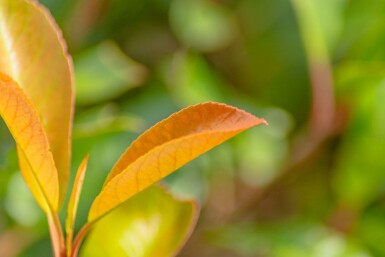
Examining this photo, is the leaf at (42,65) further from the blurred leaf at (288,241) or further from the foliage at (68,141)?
the blurred leaf at (288,241)

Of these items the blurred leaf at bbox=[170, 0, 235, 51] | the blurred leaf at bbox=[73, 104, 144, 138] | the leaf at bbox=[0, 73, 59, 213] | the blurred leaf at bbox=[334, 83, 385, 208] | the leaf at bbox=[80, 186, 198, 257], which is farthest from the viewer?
the blurred leaf at bbox=[170, 0, 235, 51]

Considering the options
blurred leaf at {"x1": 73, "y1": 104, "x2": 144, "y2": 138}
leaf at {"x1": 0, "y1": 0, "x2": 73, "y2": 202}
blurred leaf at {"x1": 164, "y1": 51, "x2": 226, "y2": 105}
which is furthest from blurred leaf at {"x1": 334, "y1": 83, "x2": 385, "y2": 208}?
leaf at {"x1": 0, "y1": 0, "x2": 73, "y2": 202}

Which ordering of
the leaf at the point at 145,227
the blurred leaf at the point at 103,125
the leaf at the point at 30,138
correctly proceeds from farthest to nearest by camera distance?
1. the blurred leaf at the point at 103,125
2. the leaf at the point at 145,227
3. the leaf at the point at 30,138

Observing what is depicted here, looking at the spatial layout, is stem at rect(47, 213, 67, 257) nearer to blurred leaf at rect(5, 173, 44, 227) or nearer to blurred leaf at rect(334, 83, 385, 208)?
blurred leaf at rect(5, 173, 44, 227)

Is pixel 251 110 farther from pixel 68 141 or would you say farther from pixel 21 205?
pixel 68 141

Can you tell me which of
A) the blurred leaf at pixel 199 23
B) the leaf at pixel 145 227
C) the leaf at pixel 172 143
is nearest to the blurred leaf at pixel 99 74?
the blurred leaf at pixel 199 23

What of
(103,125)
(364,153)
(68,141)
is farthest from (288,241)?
(68,141)

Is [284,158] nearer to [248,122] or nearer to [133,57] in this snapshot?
[133,57]
